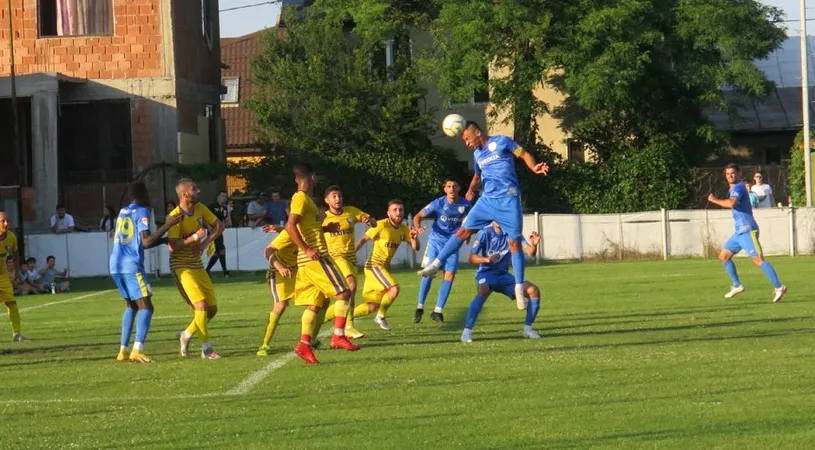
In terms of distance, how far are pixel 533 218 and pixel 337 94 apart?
30.2 ft

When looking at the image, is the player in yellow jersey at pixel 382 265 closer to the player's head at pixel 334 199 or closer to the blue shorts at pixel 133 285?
the player's head at pixel 334 199

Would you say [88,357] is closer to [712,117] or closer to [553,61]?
[553,61]

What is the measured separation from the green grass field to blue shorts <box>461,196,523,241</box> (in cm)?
120

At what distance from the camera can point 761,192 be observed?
35.9 m

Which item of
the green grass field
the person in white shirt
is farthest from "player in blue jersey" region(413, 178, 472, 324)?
the person in white shirt

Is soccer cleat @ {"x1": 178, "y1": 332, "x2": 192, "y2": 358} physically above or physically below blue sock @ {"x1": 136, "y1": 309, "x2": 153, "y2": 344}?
below

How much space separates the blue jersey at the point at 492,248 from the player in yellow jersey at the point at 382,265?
206cm

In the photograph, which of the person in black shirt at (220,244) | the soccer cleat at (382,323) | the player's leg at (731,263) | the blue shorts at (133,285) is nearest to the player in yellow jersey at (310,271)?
the blue shorts at (133,285)

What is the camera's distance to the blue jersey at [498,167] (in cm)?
1515

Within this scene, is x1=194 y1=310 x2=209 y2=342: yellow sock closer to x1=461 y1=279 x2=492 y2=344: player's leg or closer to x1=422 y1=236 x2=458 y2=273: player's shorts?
x1=461 y1=279 x2=492 y2=344: player's leg

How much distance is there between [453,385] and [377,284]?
622 cm

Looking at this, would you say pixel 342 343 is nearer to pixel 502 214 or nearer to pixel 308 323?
pixel 308 323

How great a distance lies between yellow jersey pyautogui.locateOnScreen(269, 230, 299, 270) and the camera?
15406 millimetres

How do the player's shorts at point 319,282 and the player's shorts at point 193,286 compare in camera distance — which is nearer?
the player's shorts at point 319,282
